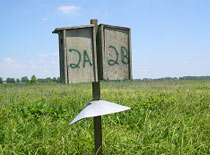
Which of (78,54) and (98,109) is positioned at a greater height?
(78,54)

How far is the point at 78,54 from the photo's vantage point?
219 cm

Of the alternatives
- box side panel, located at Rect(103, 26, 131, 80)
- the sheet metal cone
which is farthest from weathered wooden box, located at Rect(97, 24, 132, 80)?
the sheet metal cone

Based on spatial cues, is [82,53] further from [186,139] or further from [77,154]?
[186,139]

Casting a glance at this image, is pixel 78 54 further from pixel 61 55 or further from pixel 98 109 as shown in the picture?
pixel 98 109

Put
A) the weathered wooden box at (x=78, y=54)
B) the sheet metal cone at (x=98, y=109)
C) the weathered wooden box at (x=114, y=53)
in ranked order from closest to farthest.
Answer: the sheet metal cone at (x=98, y=109) → the weathered wooden box at (x=78, y=54) → the weathered wooden box at (x=114, y=53)

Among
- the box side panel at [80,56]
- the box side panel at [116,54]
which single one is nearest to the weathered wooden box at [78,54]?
the box side panel at [80,56]

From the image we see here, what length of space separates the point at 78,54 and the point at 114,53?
0.39m

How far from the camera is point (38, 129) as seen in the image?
3.48m

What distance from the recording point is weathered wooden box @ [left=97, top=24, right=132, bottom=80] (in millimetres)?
2270

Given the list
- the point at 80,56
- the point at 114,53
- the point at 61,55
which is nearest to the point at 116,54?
the point at 114,53

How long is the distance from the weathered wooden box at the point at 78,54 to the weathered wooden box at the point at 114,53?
0.25 feet

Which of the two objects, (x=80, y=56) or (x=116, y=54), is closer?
(x=80, y=56)

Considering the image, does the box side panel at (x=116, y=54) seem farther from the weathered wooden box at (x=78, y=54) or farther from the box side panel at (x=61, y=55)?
the box side panel at (x=61, y=55)

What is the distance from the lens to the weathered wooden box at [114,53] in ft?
7.45
